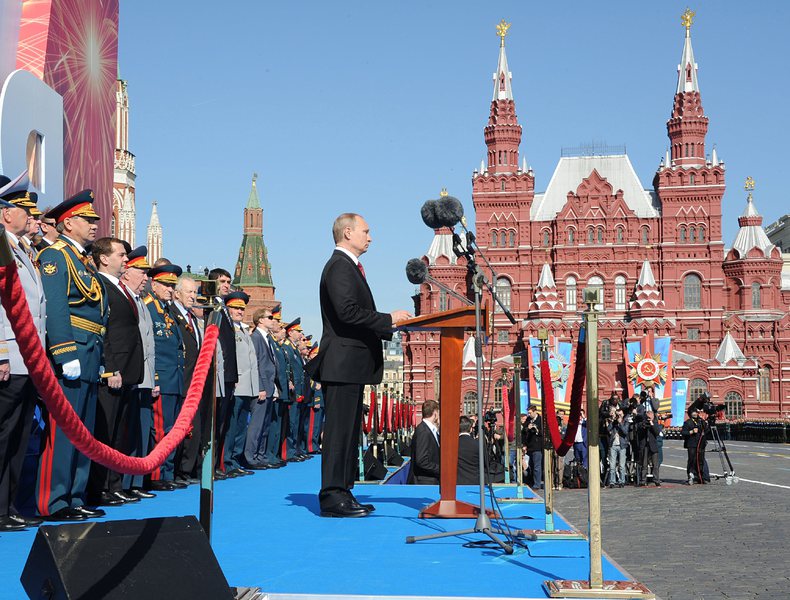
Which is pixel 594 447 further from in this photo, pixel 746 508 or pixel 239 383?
pixel 746 508

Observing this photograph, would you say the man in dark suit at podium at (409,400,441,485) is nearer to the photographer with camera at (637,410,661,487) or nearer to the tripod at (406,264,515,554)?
the tripod at (406,264,515,554)

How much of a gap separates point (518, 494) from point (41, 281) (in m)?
4.65

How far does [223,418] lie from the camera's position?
30.8 ft

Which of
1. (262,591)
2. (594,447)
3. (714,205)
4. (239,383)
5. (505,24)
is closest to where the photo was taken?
(262,591)

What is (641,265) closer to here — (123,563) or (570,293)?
(570,293)

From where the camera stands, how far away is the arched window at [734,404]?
62.5 metres

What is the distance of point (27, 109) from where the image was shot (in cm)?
1074

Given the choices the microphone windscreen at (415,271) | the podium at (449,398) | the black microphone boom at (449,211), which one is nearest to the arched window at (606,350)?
the podium at (449,398)

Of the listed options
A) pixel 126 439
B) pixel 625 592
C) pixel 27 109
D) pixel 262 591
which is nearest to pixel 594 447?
pixel 625 592

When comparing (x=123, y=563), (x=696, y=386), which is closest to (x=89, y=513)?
(x=123, y=563)

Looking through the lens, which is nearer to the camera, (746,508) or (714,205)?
(746,508)

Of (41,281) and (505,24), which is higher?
(505,24)

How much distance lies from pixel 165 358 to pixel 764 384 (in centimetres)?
6338

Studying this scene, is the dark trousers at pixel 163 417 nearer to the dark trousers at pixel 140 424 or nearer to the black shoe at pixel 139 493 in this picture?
the dark trousers at pixel 140 424
